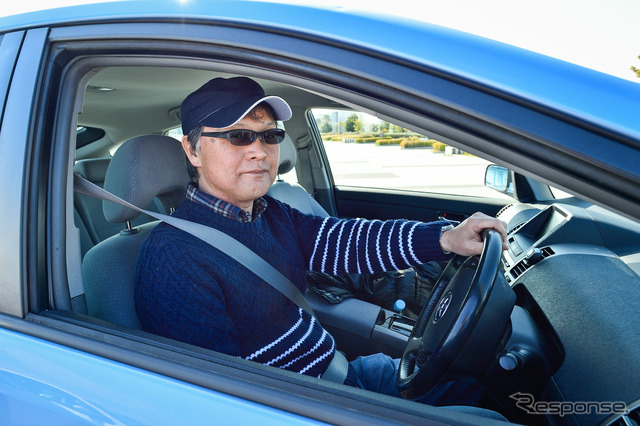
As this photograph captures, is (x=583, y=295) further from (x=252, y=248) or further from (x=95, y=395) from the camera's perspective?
(x=95, y=395)

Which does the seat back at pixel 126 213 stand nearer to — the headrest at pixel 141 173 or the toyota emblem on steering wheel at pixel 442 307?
the headrest at pixel 141 173

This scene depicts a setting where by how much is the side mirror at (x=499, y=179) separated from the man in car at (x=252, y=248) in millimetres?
1358

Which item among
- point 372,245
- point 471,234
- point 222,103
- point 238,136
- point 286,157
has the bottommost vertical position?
point 372,245

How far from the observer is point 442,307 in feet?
4.48

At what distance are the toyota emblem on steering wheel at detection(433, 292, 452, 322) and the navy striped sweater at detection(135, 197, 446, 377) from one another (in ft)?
0.77

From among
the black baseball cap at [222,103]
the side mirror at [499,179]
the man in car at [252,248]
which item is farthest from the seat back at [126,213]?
the side mirror at [499,179]

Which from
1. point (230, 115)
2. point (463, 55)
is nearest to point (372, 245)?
point (230, 115)

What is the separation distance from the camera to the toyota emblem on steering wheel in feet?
4.39

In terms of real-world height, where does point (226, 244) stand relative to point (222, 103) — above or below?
below

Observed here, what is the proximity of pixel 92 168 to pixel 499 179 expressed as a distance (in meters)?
2.87

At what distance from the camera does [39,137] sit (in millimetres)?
1027

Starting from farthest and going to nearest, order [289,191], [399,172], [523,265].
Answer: [399,172] < [289,191] < [523,265]

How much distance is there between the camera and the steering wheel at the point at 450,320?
112 centimetres

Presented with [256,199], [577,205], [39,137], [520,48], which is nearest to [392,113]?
[520,48]
